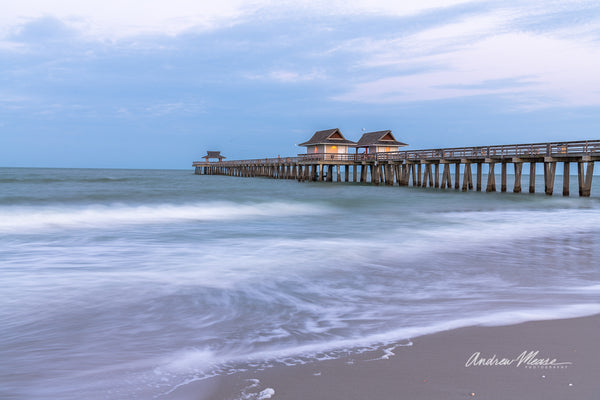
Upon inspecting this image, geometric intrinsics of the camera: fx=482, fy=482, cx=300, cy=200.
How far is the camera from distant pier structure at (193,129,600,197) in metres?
23.5

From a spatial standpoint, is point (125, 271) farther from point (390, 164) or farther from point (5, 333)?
point (390, 164)

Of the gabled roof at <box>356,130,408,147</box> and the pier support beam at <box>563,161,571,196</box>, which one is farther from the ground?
the gabled roof at <box>356,130,408,147</box>

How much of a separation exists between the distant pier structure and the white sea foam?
1138 cm

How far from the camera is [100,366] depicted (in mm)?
3924

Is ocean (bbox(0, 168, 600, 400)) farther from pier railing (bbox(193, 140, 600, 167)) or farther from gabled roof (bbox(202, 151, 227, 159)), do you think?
gabled roof (bbox(202, 151, 227, 159))

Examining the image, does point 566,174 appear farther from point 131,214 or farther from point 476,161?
point 131,214

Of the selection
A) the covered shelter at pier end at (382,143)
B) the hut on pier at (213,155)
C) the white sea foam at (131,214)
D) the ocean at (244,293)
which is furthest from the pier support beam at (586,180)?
the hut on pier at (213,155)

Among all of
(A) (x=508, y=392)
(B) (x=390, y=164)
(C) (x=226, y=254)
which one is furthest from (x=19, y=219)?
(B) (x=390, y=164)

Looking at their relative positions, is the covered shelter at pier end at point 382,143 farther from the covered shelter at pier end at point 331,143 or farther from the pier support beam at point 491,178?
the pier support beam at point 491,178

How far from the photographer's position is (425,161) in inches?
1326

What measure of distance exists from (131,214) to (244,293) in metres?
14.6

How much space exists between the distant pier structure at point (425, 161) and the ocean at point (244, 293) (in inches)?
396

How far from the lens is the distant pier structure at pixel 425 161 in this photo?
23.5 metres

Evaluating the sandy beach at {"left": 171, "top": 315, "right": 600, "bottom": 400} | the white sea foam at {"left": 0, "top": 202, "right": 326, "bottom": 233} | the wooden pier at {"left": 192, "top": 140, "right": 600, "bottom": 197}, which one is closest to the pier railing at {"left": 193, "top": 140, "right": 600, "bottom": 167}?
the wooden pier at {"left": 192, "top": 140, "right": 600, "bottom": 197}
